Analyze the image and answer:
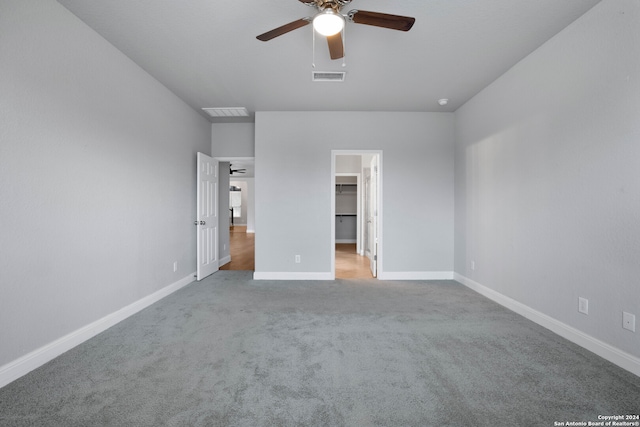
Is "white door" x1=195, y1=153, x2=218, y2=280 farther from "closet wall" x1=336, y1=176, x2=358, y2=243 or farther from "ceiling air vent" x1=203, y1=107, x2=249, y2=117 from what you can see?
"closet wall" x1=336, y1=176, x2=358, y2=243

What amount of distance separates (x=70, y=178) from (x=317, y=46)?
2.40 metres

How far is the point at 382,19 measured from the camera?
1807 millimetres

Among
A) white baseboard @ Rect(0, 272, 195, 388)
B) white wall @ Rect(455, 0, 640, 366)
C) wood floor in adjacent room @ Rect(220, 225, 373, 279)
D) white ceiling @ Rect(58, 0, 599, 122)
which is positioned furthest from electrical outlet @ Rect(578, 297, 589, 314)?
white baseboard @ Rect(0, 272, 195, 388)

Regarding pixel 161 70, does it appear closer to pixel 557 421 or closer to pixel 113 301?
pixel 113 301

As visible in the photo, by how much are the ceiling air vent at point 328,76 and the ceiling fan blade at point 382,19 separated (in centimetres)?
127

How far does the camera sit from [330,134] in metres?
4.36

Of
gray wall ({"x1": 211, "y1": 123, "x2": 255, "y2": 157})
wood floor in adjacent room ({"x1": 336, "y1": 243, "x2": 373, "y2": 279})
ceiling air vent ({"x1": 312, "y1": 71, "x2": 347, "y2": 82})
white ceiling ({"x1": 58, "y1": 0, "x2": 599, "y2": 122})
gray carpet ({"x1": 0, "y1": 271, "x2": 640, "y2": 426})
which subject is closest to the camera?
gray carpet ({"x1": 0, "y1": 271, "x2": 640, "y2": 426})

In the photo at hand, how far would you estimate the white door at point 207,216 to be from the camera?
415 cm

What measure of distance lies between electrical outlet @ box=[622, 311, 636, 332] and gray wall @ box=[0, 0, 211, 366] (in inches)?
160

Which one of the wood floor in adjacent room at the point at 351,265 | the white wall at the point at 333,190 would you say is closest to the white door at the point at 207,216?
the white wall at the point at 333,190

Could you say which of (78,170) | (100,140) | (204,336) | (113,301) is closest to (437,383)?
(204,336)

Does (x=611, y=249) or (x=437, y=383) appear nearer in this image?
(x=437, y=383)

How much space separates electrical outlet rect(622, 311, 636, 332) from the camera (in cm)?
185

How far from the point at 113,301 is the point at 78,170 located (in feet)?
4.09
